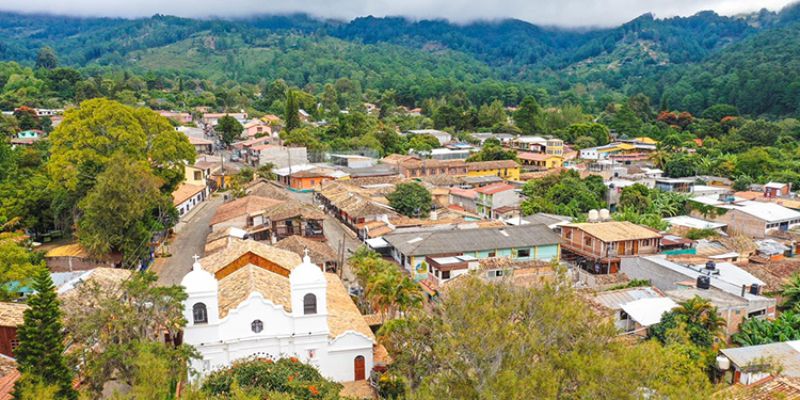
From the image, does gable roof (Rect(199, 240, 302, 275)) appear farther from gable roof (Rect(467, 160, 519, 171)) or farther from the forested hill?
the forested hill

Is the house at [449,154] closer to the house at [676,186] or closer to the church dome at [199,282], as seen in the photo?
the house at [676,186]

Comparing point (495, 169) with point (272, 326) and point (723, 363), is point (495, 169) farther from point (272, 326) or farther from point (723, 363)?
point (272, 326)

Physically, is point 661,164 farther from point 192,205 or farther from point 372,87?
point 372,87

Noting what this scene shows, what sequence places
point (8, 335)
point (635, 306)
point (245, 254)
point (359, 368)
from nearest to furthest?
point (8, 335)
point (359, 368)
point (635, 306)
point (245, 254)

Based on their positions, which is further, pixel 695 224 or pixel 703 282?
pixel 695 224

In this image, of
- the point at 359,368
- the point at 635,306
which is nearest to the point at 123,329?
the point at 359,368

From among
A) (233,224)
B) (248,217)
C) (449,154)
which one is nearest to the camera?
(233,224)

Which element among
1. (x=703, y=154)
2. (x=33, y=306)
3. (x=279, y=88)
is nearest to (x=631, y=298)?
(x=33, y=306)
